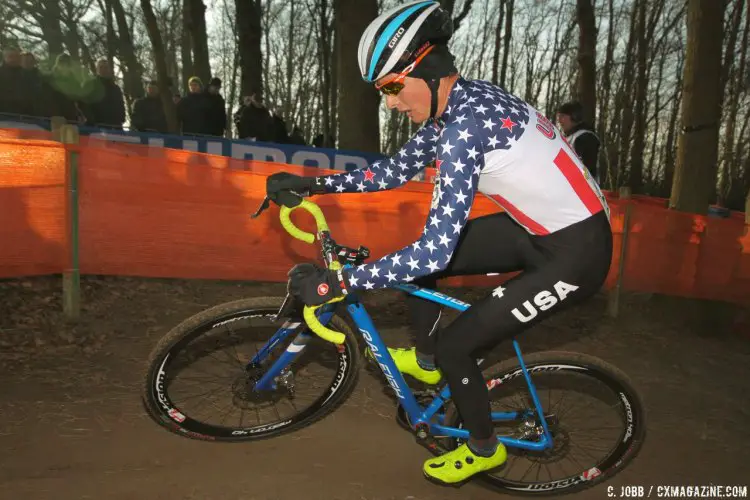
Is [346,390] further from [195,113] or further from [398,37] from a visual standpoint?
[195,113]

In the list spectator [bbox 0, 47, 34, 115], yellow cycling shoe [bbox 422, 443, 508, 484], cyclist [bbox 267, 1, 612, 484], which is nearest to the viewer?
cyclist [bbox 267, 1, 612, 484]

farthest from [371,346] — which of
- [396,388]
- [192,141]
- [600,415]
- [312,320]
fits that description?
[192,141]

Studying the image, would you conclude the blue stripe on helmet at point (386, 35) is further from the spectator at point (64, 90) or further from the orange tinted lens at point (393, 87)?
the spectator at point (64, 90)

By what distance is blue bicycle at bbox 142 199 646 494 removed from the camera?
10.1 feet

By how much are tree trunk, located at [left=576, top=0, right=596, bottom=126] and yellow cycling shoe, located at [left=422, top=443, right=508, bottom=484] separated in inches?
493

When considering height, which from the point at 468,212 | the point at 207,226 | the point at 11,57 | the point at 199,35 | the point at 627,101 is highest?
the point at 627,101

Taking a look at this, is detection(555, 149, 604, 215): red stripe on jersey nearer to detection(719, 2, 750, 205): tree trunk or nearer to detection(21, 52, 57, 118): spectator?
detection(21, 52, 57, 118): spectator

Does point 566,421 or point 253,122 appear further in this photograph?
point 253,122

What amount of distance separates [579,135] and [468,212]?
5.35m

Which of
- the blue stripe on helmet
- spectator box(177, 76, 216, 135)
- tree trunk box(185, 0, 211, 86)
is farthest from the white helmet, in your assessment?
tree trunk box(185, 0, 211, 86)

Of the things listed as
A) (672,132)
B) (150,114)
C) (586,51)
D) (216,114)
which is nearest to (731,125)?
(672,132)

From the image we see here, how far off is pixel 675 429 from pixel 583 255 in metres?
2.40

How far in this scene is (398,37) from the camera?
2674 millimetres

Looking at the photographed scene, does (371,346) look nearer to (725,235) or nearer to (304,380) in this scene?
(304,380)
